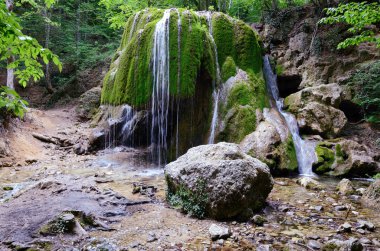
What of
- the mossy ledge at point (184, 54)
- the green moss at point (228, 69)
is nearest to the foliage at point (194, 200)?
the mossy ledge at point (184, 54)

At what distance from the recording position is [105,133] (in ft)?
34.7

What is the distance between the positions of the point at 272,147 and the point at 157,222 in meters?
4.82

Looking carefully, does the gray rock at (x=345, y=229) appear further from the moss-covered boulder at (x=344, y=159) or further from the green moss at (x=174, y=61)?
the green moss at (x=174, y=61)

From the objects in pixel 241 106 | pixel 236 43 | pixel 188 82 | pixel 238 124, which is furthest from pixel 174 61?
pixel 238 124

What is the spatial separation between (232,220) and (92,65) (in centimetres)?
1834

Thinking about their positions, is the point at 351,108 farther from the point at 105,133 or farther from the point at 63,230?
the point at 63,230

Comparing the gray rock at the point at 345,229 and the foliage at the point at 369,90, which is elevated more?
the foliage at the point at 369,90

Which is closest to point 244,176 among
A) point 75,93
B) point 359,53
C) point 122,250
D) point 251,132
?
Answer: point 122,250

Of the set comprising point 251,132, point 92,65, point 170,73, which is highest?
point 92,65

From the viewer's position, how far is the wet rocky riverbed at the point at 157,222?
11.6 feet

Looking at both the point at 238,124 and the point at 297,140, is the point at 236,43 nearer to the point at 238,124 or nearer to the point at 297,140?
the point at 238,124

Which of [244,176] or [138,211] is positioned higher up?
[244,176]

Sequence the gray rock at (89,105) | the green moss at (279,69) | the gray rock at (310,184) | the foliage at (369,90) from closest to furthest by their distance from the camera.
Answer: the gray rock at (310,184) → the foliage at (369,90) → the green moss at (279,69) → the gray rock at (89,105)

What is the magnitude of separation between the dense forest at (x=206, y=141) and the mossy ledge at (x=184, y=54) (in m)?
0.05
